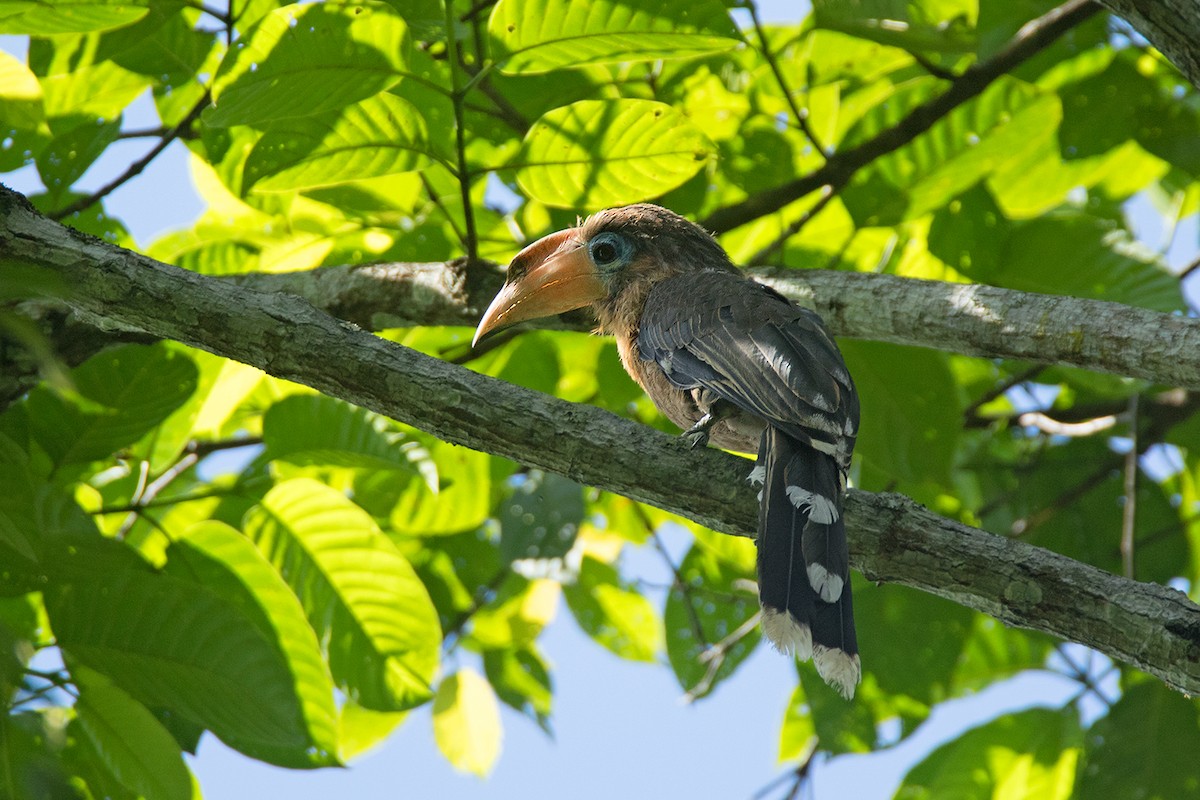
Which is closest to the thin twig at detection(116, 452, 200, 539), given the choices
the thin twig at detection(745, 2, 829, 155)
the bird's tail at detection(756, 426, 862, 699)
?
the bird's tail at detection(756, 426, 862, 699)

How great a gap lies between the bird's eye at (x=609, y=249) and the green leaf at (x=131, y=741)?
189cm

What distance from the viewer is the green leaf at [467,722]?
165 inches

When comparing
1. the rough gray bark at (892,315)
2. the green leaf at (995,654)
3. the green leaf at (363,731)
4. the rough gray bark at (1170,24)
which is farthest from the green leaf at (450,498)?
the rough gray bark at (1170,24)

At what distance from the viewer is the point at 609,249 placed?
359 cm

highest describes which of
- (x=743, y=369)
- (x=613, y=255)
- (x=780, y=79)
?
(x=780, y=79)

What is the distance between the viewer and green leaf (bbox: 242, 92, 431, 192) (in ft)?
9.21

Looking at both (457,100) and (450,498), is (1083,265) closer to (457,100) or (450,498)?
(457,100)

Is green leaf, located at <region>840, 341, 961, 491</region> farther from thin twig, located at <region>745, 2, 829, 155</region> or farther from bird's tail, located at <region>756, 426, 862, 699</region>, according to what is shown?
bird's tail, located at <region>756, 426, 862, 699</region>

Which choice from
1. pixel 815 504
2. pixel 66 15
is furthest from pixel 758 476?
pixel 66 15

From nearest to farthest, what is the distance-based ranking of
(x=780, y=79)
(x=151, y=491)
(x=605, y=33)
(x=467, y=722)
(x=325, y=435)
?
(x=605, y=33) < (x=325, y=435) < (x=780, y=79) < (x=151, y=491) < (x=467, y=722)

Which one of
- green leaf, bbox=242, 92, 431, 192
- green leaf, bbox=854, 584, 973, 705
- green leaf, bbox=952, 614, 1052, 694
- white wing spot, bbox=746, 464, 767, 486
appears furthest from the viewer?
green leaf, bbox=952, 614, 1052, 694

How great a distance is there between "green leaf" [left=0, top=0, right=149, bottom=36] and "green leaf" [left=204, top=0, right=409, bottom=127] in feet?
1.24

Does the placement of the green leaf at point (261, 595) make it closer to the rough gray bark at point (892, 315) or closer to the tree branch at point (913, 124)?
the rough gray bark at point (892, 315)

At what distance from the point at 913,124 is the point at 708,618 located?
201 centimetres
